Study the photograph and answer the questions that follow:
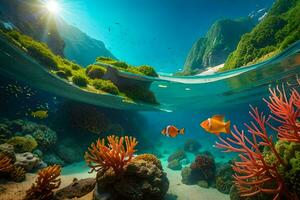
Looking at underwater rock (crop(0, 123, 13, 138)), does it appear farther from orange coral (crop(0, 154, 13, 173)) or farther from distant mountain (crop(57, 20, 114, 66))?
distant mountain (crop(57, 20, 114, 66))

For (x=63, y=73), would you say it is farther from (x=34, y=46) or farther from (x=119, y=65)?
(x=119, y=65)

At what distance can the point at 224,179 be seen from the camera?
399 inches

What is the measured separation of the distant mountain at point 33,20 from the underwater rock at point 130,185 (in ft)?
53.2

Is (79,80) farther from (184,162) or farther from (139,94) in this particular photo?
(184,162)

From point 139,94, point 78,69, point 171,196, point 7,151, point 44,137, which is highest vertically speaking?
point 78,69

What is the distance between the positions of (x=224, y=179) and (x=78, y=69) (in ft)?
38.8

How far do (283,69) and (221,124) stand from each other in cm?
1627

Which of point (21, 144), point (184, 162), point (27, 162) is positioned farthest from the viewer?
point (184, 162)

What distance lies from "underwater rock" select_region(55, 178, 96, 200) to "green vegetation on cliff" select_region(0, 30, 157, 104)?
658 cm

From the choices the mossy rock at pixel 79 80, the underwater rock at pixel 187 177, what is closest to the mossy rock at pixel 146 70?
the mossy rock at pixel 79 80

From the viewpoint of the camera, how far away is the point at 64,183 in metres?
6.95

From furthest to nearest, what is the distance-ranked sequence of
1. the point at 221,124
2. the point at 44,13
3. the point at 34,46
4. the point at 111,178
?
the point at 44,13
the point at 34,46
the point at 111,178
the point at 221,124

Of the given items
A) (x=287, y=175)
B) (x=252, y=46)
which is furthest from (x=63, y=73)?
(x=252, y=46)

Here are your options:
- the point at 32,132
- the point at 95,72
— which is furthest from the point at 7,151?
the point at 95,72
